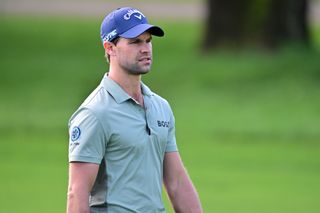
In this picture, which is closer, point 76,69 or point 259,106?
point 259,106

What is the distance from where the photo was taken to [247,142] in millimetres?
21859

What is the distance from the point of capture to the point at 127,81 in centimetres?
696

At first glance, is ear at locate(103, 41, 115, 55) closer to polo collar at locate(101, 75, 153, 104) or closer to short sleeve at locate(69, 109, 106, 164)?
polo collar at locate(101, 75, 153, 104)

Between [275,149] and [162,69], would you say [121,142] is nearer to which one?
[275,149]

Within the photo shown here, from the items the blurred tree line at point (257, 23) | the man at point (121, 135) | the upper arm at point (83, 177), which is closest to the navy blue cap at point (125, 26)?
the man at point (121, 135)

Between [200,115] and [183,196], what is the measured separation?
57.3 ft

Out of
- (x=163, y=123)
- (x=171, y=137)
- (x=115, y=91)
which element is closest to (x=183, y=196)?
(x=171, y=137)

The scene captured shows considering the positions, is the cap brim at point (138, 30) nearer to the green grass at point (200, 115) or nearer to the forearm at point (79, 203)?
the forearm at point (79, 203)

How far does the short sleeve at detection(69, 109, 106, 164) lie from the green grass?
26.6ft

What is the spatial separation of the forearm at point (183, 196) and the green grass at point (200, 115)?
7529mm

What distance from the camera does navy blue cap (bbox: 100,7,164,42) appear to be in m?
6.91

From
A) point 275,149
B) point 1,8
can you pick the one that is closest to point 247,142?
point 275,149

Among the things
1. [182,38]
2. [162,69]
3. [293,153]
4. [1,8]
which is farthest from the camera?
[1,8]

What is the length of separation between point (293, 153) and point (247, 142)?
1.63 m
